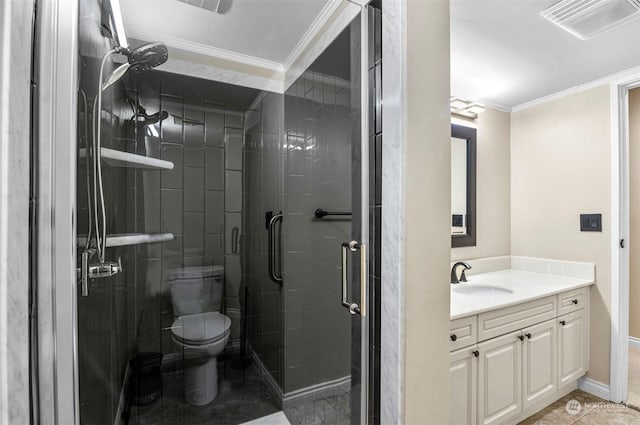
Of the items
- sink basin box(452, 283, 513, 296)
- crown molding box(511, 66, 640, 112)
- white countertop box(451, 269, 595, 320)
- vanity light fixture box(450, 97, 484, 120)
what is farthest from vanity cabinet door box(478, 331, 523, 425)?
crown molding box(511, 66, 640, 112)

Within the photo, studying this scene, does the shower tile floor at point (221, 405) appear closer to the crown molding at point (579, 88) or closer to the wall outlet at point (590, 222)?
the wall outlet at point (590, 222)

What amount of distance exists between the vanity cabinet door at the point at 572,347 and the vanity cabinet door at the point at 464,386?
88 cm

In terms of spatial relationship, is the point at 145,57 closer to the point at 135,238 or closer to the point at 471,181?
the point at 135,238

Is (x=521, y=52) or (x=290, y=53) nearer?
(x=290, y=53)

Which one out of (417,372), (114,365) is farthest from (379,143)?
(114,365)

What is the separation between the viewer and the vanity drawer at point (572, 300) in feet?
6.55

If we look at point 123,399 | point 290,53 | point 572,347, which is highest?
point 290,53

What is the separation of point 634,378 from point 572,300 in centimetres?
103

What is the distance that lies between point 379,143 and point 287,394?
130cm

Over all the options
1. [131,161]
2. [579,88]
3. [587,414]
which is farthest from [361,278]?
[579,88]

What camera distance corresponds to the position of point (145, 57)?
117 cm

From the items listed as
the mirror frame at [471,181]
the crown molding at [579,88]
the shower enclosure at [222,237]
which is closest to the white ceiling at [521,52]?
the crown molding at [579,88]

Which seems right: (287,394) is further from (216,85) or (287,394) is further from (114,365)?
(216,85)

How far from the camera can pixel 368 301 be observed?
106cm
